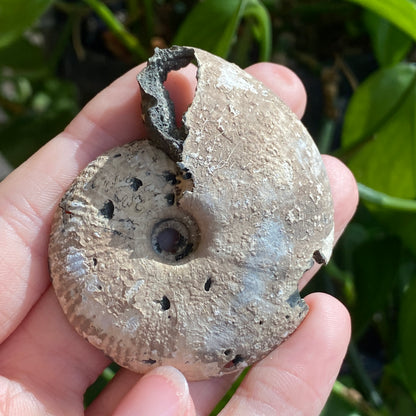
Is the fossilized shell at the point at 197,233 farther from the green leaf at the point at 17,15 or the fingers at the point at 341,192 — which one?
the green leaf at the point at 17,15

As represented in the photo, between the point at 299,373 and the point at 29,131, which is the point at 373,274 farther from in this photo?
the point at 29,131

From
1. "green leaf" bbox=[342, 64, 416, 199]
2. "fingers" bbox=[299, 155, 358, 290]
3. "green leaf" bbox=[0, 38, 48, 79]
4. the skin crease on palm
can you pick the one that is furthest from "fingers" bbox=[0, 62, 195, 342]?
"green leaf" bbox=[0, 38, 48, 79]

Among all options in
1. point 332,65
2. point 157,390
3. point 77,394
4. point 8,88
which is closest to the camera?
point 157,390

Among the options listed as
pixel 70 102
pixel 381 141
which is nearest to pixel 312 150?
pixel 381 141

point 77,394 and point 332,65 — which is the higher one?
point 332,65

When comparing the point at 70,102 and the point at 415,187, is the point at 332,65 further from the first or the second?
the point at 70,102

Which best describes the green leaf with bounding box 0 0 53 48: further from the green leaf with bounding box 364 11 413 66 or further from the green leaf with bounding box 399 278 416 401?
the green leaf with bounding box 399 278 416 401

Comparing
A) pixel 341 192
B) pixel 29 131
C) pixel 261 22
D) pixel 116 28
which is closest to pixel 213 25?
pixel 261 22
